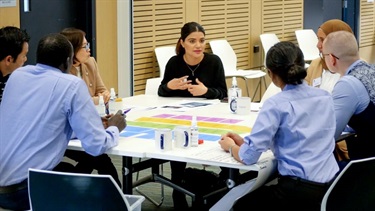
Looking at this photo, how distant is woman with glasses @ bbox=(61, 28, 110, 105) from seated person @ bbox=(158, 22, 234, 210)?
1.94 feet

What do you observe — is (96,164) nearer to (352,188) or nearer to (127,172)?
(127,172)

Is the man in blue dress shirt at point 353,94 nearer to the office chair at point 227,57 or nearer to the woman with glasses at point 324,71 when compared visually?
the woman with glasses at point 324,71

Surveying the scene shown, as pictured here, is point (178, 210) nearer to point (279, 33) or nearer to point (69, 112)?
point (69, 112)

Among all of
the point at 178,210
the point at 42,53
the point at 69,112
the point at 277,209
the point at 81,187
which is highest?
the point at 42,53

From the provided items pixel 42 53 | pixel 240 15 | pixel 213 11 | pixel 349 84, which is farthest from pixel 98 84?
pixel 240 15

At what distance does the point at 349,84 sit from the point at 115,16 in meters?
4.46

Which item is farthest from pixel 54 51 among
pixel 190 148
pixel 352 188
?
pixel 352 188

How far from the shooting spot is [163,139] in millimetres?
4148

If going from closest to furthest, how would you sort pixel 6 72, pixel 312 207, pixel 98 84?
pixel 312 207 → pixel 6 72 → pixel 98 84

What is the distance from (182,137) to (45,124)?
78cm

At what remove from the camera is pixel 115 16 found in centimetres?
849

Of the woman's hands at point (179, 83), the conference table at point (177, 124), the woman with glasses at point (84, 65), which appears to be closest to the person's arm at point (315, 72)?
the conference table at point (177, 124)

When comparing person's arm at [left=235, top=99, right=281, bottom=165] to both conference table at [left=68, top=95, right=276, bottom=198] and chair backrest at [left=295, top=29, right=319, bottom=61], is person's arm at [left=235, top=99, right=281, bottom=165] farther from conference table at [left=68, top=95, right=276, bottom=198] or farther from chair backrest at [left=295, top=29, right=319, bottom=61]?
chair backrest at [left=295, top=29, right=319, bottom=61]

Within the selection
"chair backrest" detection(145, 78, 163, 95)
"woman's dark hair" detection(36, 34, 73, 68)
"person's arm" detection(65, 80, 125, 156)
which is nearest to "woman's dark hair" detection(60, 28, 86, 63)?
"chair backrest" detection(145, 78, 163, 95)
